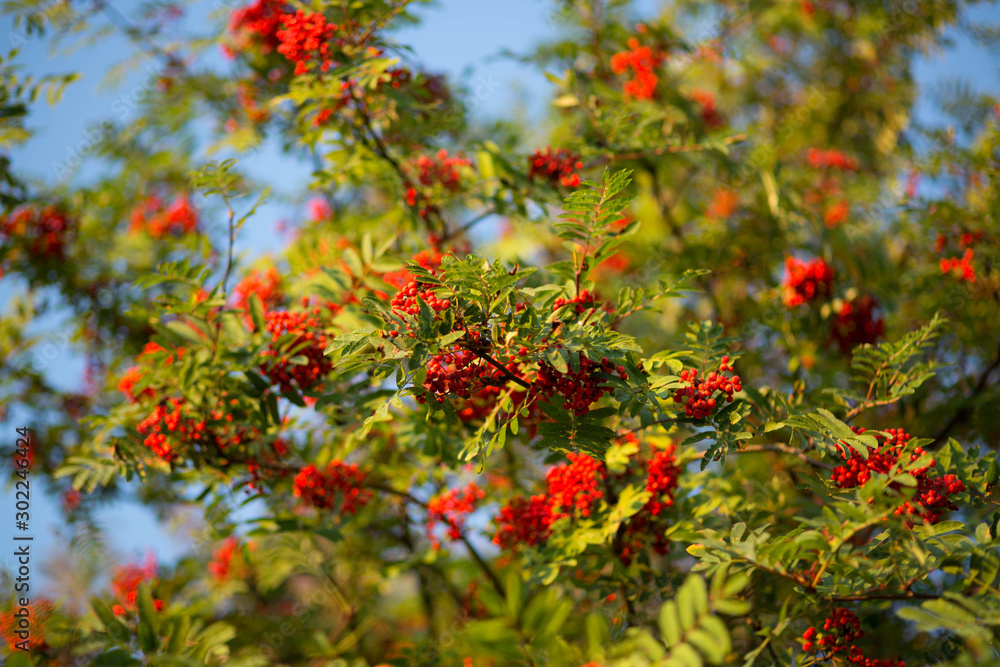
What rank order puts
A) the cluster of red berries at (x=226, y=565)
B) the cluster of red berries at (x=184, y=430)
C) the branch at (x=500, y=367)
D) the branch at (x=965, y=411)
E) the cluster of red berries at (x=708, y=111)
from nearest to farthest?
the branch at (x=500, y=367)
the cluster of red berries at (x=184, y=430)
the branch at (x=965, y=411)
the cluster of red berries at (x=226, y=565)
the cluster of red berries at (x=708, y=111)

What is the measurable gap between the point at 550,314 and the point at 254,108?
11.1ft

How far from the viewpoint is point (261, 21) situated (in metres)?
3.47

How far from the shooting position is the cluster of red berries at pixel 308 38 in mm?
2627

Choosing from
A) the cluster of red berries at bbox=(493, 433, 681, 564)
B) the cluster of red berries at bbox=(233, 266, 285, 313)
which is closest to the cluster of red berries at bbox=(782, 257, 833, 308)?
the cluster of red berries at bbox=(493, 433, 681, 564)

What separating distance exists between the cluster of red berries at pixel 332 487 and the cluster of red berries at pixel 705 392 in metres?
1.56

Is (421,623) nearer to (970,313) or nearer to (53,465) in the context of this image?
(53,465)

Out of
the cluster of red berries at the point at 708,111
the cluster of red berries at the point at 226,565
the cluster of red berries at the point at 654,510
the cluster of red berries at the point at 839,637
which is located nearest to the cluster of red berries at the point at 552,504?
the cluster of red berries at the point at 654,510

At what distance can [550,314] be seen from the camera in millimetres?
1933

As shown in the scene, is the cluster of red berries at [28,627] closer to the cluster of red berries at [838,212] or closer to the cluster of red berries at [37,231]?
the cluster of red berries at [37,231]

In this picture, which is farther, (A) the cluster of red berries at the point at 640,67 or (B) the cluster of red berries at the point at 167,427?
(A) the cluster of red berries at the point at 640,67

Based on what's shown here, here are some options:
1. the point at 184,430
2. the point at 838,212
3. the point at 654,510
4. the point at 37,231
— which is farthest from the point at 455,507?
the point at 838,212

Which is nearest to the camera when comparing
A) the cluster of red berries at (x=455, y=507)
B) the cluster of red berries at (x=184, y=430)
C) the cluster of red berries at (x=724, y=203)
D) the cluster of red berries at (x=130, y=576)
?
the cluster of red berries at (x=184, y=430)

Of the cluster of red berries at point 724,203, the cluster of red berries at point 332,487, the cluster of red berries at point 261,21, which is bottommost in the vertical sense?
the cluster of red berries at point 332,487

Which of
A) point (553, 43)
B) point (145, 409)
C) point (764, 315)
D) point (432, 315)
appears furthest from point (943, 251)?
point (145, 409)
